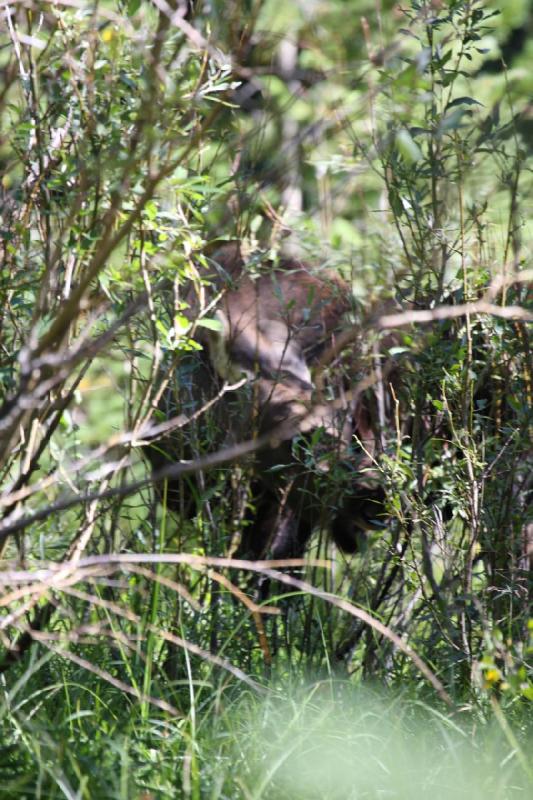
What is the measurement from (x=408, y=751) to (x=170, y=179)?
5.30 feet

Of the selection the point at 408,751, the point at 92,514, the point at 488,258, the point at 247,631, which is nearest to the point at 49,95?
the point at 92,514

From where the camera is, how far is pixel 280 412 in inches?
141

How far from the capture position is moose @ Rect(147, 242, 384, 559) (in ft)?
11.2

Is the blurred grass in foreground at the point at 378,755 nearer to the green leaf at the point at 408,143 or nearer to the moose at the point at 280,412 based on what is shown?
the moose at the point at 280,412

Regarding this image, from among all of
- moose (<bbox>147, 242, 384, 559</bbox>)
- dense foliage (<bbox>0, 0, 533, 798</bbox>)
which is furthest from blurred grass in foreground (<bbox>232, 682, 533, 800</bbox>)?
moose (<bbox>147, 242, 384, 559</bbox>)

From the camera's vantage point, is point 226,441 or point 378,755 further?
point 226,441

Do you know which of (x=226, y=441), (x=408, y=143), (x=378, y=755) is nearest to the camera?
(x=378, y=755)

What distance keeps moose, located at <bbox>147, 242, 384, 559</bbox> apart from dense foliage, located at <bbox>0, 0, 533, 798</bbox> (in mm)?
59

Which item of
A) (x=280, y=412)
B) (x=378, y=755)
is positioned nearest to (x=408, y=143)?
(x=280, y=412)

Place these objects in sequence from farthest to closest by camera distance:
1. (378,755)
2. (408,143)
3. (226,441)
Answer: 1. (226,441)
2. (408,143)
3. (378,755)

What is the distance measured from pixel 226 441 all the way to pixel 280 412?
0.22 m

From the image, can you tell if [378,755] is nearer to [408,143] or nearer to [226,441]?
[226,441]

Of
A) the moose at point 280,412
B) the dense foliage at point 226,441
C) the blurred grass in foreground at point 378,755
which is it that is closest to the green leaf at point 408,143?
the dense foliage at point 226,441

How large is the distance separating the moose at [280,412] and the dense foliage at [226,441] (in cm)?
6
